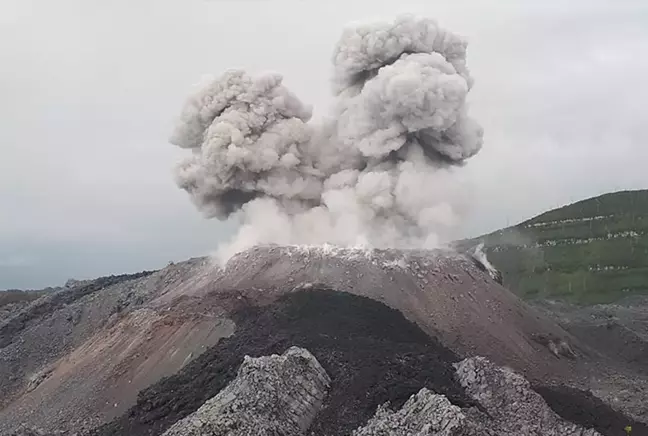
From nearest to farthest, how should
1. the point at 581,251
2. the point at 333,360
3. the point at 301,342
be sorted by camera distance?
1. the point at 333,360
2. the point at 301,342
3. the point at 581,251

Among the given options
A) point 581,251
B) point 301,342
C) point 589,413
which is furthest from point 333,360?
point 581,251

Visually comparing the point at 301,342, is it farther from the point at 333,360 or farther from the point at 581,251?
the point at 581,251

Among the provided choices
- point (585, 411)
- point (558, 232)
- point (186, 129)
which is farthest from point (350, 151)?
point (558, 232)

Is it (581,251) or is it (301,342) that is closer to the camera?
(301,342)

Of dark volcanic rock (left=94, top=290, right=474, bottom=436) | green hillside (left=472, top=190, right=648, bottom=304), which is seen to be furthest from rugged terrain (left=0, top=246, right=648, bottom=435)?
green hillside (left=472, top=190, right=648, bottom=304)

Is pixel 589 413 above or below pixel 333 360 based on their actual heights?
below

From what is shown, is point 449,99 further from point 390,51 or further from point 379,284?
point 379,284
